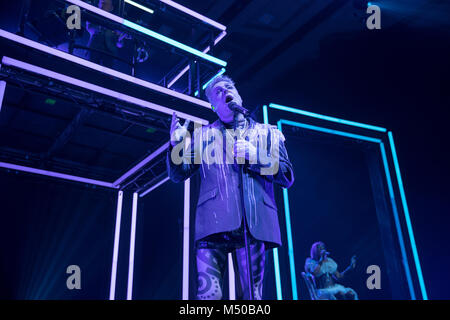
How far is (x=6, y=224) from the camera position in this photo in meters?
5.50

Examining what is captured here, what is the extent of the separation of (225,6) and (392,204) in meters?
3.33

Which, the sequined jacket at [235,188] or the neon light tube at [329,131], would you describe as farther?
the neon light tube at [329,131]

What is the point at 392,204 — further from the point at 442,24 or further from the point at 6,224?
the point at 6,224

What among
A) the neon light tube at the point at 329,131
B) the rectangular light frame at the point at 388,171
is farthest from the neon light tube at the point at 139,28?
the neon light tube at the point at 329,131

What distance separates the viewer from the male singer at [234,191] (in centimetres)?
147

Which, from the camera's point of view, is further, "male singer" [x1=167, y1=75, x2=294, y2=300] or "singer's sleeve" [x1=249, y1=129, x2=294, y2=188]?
"singer's sleeve" [x1=249, y1=129, x2=294, y2=188]

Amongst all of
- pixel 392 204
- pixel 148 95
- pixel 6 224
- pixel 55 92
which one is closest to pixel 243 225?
pixel 148 95

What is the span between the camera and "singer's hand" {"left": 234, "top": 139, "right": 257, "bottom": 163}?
59.0 inches

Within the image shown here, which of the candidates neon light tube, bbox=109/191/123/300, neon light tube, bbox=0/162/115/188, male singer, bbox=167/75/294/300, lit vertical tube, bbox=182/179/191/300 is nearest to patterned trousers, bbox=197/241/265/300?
male singer, bbox=167/75/294/300

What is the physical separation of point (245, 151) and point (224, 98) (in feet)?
1.16

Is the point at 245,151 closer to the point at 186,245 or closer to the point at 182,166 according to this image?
the point at 182,166

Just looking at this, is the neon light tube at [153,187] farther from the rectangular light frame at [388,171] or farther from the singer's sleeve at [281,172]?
the singer's sleeve at [281,172]

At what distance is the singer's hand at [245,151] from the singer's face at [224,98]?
0.87 ft

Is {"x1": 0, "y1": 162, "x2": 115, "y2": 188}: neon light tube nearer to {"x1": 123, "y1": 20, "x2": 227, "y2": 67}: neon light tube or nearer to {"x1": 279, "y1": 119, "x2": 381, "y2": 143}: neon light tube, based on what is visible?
{"x1": 123, "y1": 20, "x2": 227, "y2": 67}: neon light tube
